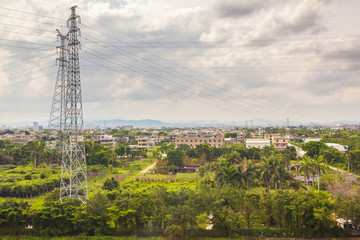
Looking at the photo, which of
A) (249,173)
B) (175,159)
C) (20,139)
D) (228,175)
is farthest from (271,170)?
(20,139)

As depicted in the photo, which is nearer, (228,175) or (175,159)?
(228,175)

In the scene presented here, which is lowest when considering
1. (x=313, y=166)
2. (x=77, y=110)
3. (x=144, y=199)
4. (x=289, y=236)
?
(x=289, y=236)

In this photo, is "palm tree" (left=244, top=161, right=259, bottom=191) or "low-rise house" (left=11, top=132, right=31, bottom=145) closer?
"palm tree" (left=244, top=161, right=259, bottom=191)

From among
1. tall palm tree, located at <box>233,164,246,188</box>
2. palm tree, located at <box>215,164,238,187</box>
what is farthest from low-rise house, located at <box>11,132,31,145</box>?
tall palm tree, located at <box>233,164,246,188</box>

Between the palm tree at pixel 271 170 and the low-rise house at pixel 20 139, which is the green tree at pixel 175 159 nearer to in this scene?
the palm tree at pixel 271 170

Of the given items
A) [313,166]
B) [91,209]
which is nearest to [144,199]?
[91,209]

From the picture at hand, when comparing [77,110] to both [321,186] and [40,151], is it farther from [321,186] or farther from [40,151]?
[40,151]

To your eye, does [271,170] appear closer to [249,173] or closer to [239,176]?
[249,173]

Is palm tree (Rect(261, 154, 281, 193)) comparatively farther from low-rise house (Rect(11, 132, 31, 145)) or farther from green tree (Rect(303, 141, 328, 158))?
low-rise house (Rect(11, 132, 31, 145))

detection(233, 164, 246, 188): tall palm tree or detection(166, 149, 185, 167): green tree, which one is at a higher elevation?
detection(233, 164, 246, 188): tall palm tree

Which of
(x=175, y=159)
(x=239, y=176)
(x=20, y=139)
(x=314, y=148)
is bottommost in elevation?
(x=175, y=159)

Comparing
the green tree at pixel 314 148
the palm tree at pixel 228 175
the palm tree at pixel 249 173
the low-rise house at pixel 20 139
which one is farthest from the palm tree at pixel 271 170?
the low-rise house at pixel 20 139
